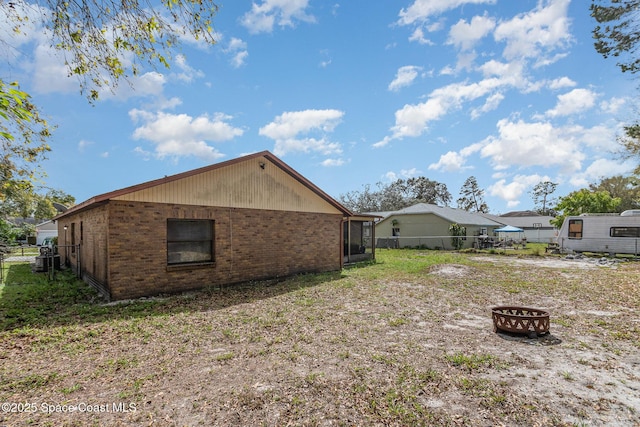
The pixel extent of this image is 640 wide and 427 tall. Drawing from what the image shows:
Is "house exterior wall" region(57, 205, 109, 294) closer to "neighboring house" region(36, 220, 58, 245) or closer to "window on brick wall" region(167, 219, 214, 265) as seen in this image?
"window on brick wall" region(167, 219, 214, 265)

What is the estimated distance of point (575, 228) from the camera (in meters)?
20.8

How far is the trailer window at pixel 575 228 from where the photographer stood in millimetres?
20547

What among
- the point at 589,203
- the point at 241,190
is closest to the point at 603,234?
the point at 589,203

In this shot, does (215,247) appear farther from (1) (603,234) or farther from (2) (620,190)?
(2) (620,190)

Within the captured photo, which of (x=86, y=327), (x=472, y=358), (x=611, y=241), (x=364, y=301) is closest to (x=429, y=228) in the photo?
(x=611, y=241)

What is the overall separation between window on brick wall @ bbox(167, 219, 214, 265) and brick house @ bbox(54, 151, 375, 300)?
28 mm

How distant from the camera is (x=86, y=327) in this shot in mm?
5906

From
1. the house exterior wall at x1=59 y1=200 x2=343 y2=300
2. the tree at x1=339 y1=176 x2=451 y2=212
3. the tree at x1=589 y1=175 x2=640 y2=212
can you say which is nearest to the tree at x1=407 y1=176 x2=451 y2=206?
the tree at x1=339 y1=176 x2=451 y2=212

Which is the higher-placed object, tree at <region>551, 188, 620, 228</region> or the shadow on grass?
tree at <region>551, 188, 620, 228</region>

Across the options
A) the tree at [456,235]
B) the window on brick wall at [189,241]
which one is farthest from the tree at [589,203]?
the window on brick wall at [189,241]

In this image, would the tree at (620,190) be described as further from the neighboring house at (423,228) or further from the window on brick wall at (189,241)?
the window on brick wall at (189,241)

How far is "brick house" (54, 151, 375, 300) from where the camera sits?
7.82m

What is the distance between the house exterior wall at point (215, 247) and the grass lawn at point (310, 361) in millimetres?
631

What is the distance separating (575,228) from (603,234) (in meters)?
1.45
